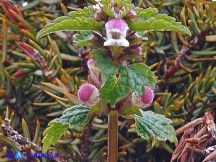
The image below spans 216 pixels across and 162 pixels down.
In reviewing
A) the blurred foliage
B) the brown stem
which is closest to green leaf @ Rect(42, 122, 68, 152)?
the blurred foliage

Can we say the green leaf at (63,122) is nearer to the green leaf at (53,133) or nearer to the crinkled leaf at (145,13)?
the green leaf at (53,133)

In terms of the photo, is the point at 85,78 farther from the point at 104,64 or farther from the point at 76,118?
the point at 104,64

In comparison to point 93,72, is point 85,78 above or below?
below

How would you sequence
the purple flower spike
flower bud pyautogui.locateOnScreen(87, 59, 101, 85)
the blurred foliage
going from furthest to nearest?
the blurred foliage < flower bud pyautogui.locateOnScreen(87, 59, 101, 85) < the purple flower spike

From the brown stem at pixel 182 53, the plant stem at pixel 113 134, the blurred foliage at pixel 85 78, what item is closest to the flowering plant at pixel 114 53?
the plant stem at pixel 113 134

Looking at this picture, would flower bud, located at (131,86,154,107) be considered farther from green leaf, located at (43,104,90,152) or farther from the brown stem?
the brown stem

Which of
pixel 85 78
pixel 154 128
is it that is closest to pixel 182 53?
pixel 85 78

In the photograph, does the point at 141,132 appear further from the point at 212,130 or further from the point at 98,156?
the point at 98,156

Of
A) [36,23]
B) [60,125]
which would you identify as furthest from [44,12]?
[60,125]
